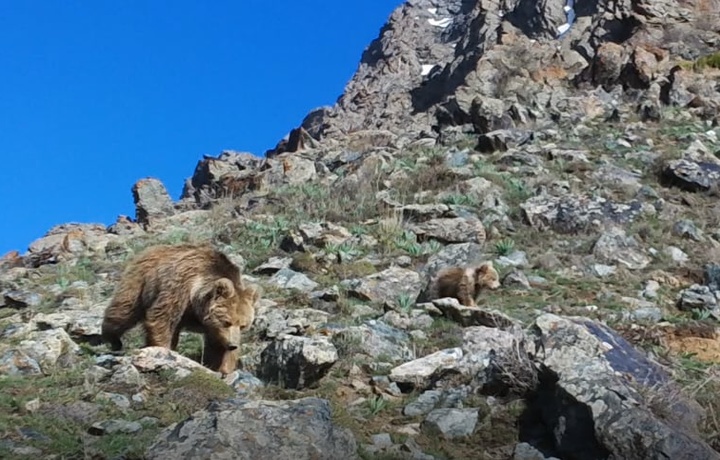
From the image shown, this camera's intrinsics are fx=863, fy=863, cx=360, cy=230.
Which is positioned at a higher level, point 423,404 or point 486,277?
point 486,277

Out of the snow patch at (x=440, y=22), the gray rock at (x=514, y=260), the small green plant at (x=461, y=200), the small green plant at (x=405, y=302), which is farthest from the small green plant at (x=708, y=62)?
the snow patch at (x=440, y=22)

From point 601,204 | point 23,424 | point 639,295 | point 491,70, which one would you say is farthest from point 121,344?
point 491,70

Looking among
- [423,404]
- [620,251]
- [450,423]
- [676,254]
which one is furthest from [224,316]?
[676,254]

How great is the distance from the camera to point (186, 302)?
657 cm

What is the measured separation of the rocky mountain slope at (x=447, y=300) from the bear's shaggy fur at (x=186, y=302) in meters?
0.26

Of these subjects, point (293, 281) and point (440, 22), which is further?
point (440, 22)

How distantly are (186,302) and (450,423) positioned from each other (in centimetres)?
243

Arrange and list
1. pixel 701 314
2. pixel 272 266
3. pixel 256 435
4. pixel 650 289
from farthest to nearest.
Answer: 1. pixel 272 266
2. pixel 650 289
3. pixel 701 314
4. pixel 256 435

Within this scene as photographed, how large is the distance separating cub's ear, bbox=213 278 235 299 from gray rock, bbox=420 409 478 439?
76.8 inches

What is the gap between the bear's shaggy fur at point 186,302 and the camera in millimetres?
6430

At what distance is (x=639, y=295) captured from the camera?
29.1 feet

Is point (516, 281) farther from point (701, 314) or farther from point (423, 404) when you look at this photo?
point (423, 404)

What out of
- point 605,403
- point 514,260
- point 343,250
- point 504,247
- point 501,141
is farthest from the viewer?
point 501,141

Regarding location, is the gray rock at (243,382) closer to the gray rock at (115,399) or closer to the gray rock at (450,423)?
the gray rock at (115,399)
